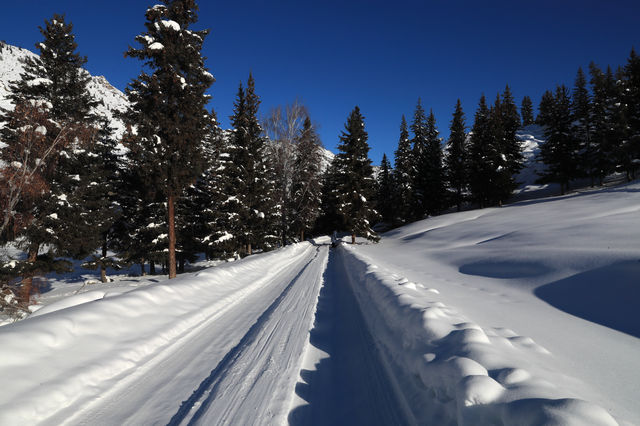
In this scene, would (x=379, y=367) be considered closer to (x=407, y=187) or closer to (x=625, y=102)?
(x=407, y=187)

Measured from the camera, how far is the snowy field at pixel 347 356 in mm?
2109

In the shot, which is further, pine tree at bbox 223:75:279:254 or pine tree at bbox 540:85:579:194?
pine tree at bbox 540:85:579:194

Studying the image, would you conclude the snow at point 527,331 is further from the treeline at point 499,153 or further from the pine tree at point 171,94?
the treeline at point 499,153

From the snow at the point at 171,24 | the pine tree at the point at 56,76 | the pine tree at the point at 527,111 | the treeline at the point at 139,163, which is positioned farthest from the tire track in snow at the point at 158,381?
the pine tree at the point at 527,111

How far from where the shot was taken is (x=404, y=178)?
35.6m

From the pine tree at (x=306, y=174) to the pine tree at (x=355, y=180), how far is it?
7.65 feet

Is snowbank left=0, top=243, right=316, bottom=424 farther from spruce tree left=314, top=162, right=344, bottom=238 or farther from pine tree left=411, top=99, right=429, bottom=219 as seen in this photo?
pine tree left=411, top=99, right=429, bottom=219

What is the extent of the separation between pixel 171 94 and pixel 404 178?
98.7 ft

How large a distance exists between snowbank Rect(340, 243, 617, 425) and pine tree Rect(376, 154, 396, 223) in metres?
35.2

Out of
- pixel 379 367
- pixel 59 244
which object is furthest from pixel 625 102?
pixel 59 244

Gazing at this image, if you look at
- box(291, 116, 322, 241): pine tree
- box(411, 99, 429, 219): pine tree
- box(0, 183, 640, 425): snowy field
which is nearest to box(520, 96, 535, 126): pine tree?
box(411, 99, 429, 219): pine tree

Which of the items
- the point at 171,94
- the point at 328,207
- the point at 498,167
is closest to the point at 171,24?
the point at 171,94

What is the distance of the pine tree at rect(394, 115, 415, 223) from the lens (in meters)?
35.6

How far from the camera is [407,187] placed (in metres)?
35.5
